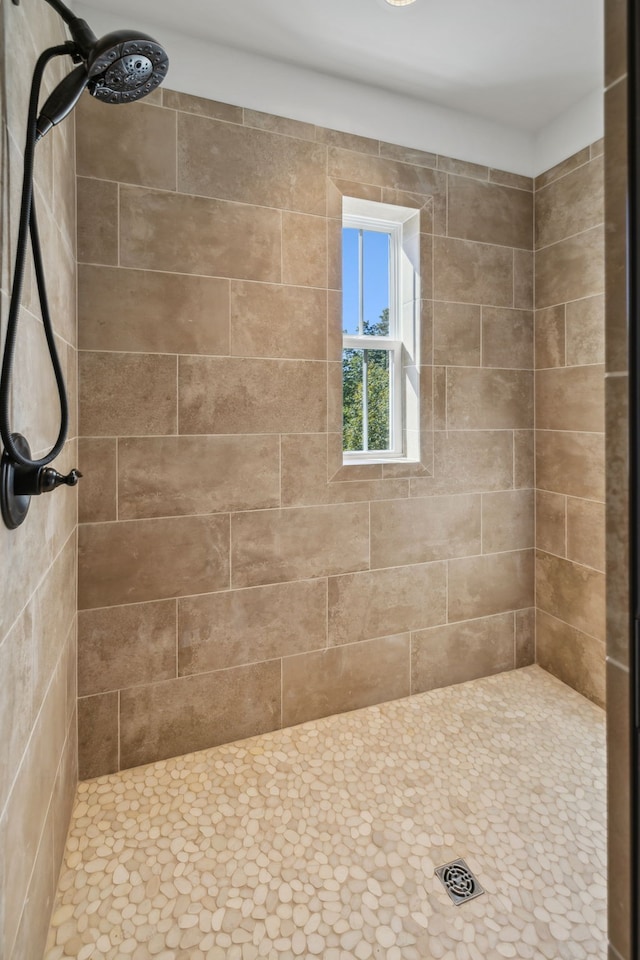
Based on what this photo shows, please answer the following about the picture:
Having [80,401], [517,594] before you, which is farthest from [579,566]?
[80,401]

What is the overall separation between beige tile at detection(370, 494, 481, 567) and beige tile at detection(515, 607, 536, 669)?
0.50 meters

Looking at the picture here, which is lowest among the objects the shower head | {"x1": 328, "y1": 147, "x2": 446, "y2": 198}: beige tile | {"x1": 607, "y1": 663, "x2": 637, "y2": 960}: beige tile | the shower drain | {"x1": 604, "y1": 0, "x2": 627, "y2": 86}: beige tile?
the shower drain

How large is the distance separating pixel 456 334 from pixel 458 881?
2.13m

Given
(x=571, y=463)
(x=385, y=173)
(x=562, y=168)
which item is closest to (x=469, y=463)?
(x=571, y=463)

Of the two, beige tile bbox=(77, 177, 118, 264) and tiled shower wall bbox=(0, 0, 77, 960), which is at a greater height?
beige tile bbox=(77, 177, 118, 264)

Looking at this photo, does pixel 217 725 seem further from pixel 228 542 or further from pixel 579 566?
pixel 579 566

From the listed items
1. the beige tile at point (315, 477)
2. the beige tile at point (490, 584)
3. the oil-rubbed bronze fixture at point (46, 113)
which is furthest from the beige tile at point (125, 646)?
the beige tile at point (490, 584)

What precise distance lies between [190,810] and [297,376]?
65.9 inches

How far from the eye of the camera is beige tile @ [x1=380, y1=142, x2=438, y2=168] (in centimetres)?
217

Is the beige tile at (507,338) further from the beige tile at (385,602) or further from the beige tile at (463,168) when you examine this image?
the beige tile at (385,602)

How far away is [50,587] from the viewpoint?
129 cm

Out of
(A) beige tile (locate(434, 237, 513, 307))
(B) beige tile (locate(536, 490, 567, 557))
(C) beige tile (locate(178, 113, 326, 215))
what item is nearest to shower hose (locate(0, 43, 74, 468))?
(C) beige tile (locate(178, 113, 326, 215))

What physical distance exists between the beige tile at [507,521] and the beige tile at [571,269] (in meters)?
1.01

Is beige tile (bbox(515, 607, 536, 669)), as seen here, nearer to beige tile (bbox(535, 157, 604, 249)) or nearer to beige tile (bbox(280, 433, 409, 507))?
beige tile (bbox(280, 433, 409, 507))
